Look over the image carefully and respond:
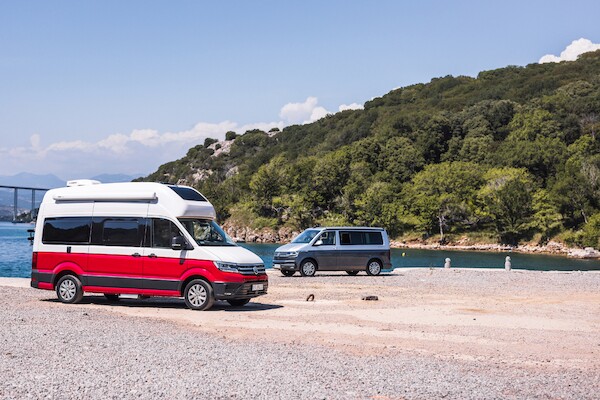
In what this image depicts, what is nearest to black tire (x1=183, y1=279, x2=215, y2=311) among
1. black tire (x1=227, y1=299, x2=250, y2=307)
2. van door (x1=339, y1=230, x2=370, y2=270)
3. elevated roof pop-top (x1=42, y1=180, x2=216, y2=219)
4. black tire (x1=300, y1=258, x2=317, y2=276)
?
black tire (x1=227, y1=299, x2=250, y2=307)

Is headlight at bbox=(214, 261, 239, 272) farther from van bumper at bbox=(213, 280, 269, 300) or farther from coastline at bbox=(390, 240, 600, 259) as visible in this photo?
coastline at bbox=(390, 240, 600, 259)

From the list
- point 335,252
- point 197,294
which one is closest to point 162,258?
point 197,294

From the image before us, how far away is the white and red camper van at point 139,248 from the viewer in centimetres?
1598

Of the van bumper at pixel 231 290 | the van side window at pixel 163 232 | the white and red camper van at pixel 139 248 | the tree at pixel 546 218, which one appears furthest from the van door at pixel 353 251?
the tree at pixel 546 218

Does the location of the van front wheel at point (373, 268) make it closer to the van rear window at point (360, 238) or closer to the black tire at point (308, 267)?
the van rear window at point (360, 238)

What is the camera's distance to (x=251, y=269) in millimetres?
16328

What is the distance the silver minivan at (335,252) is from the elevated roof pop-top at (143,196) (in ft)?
38.1

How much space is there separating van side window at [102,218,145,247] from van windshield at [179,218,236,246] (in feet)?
3.99

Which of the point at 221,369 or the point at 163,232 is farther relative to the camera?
the point at 163,232

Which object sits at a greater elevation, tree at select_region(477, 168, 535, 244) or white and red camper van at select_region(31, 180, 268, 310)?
tree at select_region(477, 168, 535, 244)

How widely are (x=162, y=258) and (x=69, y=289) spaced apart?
9.77ft

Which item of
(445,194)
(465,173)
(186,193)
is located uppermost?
(465,173)

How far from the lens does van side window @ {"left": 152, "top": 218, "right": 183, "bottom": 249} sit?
53.2 feet

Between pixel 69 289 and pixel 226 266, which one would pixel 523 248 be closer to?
pixel 226 266
